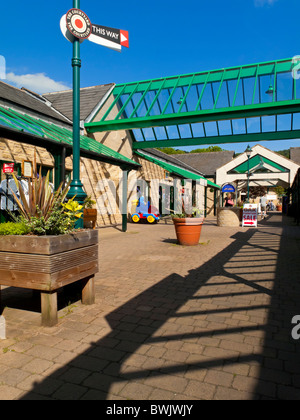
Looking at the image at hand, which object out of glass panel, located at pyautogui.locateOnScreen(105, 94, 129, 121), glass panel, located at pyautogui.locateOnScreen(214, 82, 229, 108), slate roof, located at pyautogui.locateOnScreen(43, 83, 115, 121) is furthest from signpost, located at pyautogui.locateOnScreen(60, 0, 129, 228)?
glass panel, located at pyautogui.locateOnScreen(105, 94, 129, 121)

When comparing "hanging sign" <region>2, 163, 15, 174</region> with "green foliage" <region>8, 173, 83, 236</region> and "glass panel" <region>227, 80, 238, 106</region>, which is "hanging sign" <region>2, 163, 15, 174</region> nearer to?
"green foliage" <region>8, 173, 83, 236</region>

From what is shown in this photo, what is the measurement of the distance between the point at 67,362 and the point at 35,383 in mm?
327

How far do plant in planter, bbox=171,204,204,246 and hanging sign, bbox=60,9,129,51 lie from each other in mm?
4520

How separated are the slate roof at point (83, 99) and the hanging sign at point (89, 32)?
9.01 metres

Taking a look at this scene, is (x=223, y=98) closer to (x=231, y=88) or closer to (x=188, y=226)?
(x=231, y=88)

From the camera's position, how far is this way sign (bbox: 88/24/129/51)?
4.92 metres

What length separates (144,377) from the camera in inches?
90.1

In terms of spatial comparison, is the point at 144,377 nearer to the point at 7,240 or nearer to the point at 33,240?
the point at 33,240

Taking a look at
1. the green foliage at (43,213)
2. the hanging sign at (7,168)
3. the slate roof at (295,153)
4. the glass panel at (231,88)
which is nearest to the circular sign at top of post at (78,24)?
the green foliage at (43,213)

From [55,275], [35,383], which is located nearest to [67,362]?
[35,383]

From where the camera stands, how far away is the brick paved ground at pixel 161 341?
2.16 metres

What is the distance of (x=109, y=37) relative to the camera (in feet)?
16.8

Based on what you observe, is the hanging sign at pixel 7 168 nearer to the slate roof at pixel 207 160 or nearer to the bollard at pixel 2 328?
the bollard at pixel 2 328
